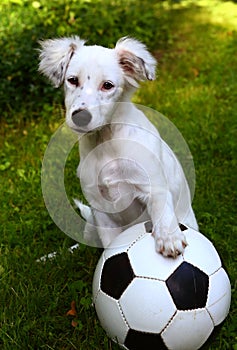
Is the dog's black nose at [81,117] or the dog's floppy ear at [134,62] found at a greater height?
the dog's floppy ear at [134,62]

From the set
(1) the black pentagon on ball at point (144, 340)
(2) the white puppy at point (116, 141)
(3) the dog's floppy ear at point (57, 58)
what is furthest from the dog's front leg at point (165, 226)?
(3) the dog's floppy ear at point (57, 58)

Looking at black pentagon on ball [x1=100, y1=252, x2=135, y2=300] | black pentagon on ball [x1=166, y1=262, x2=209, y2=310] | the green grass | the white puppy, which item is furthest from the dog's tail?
black pentagon on ball [x1=166, y1=262, x2=209, y2=310]

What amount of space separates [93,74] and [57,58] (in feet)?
1.05

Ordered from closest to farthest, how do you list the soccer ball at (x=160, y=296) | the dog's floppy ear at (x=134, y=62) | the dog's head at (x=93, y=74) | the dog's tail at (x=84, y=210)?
the soccer ball at (x=160, y=296) → the dog's head at (x=93, y=74) → the dog's floppy ear at (x=134, y=62) → the dog's tail at (x=84, y=210)

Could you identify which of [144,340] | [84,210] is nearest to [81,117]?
[144,340]

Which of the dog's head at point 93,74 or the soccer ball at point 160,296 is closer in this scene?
the soccer ball at point 160,296

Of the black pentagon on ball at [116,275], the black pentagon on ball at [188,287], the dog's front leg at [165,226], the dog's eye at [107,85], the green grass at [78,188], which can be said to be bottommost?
the green grass at [78,188]

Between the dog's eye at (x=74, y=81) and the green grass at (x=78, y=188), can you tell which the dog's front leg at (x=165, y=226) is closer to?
the green grass at (x=78, y=188)

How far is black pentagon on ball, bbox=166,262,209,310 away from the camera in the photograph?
8.13ft

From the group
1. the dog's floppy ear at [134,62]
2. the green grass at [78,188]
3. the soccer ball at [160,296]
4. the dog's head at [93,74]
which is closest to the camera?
the soccer ball at [160,296]

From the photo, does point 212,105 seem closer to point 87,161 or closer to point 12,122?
point 12,122

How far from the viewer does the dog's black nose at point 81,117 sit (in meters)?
2.55

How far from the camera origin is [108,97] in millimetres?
2697

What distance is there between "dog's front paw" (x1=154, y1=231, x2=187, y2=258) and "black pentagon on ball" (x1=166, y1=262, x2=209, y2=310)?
0.07 meters
